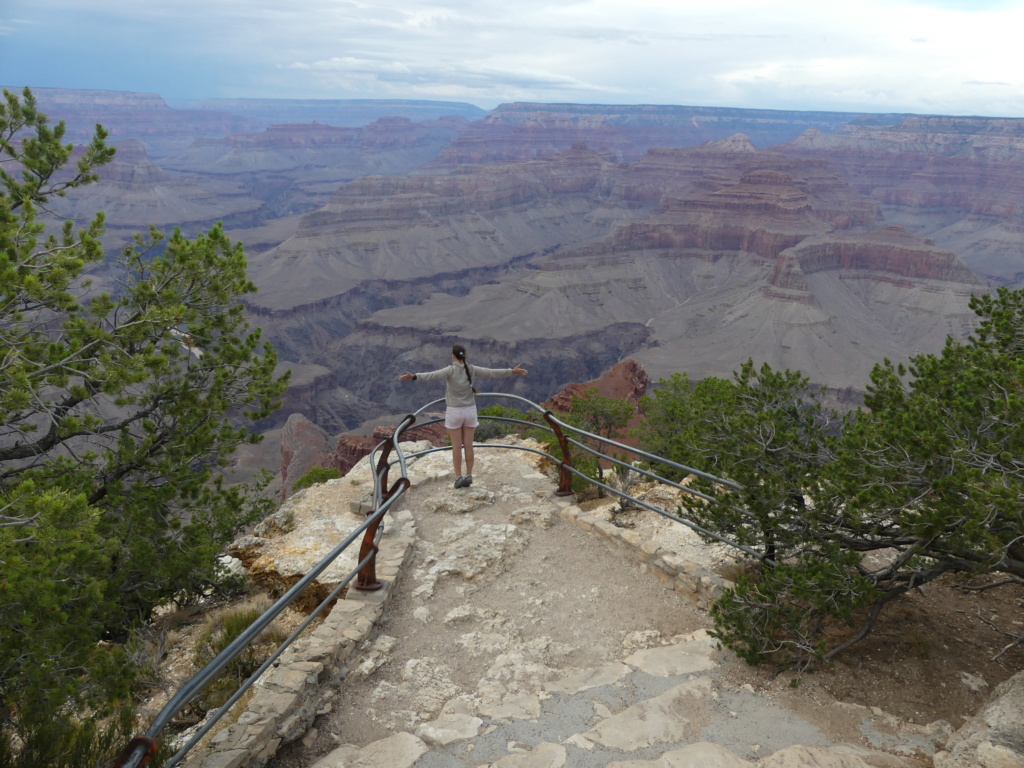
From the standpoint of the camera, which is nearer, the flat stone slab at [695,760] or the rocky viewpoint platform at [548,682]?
the flat stone slab at [695,760]

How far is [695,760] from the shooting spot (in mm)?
4426

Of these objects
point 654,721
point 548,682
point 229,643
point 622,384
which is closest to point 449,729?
point 548,682

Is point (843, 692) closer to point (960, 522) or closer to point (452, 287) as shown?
point (960, 522)

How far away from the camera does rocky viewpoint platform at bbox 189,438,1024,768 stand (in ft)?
15.1

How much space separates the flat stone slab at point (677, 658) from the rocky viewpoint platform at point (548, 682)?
20mm

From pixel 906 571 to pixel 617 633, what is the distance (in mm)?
2770

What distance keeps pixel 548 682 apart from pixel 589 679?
14.3 inches

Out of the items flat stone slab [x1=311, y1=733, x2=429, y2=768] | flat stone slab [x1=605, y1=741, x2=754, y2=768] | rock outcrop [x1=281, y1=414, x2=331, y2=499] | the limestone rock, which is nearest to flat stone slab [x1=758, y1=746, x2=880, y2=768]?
flat stone slab [x1=605, y1=741, x2=754, y2=768]

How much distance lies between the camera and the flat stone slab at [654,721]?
4.75 metres

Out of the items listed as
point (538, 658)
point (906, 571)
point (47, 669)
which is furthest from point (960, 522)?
point (47, 669)

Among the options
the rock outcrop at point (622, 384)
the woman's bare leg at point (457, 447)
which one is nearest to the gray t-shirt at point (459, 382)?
the woman's bare leg at point (457, 447)

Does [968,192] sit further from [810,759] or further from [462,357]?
[810,759]

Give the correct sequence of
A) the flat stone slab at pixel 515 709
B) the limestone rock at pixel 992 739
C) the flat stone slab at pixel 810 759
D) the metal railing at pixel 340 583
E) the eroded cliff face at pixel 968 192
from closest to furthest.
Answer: the metal railing at pixel 340 583 → the limestone rock at pixel 992 739 → the flat stone slab at pixel 810 759 → the flat stone slab at pixel 515 709 → the eroded cliff face at pixel 968 192

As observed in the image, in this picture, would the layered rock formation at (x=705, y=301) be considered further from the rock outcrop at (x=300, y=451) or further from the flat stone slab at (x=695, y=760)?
the flat stone slab at (x=695, y=760)
